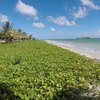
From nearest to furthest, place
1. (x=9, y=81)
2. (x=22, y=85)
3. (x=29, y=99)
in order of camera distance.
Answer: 1. (x=29, y=99)
2. (x=22, y=85)
3. (x=9, y=81)

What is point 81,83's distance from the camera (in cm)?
931

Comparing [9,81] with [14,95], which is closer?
[14,95]

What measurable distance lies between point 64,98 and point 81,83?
198cm

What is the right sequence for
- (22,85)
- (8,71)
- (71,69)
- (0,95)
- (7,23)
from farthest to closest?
(7,23) < (71,69) < (8,71) < (22,85) < (0,95)

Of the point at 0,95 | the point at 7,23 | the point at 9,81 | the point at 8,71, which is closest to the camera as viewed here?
the point at 0,95

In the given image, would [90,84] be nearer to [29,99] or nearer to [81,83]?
[81,83]

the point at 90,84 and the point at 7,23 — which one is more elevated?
the point at 7,23

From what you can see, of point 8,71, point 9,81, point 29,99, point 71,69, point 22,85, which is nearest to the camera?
point 29,99

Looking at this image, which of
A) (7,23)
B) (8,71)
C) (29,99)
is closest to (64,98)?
(29,99)

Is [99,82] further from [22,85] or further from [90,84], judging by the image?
[22,85]

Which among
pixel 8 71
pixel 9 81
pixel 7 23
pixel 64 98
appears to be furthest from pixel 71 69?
pixel 7 23

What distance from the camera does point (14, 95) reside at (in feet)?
24.6

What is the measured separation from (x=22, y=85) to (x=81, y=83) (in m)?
2.24

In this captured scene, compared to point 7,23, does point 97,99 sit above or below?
below
